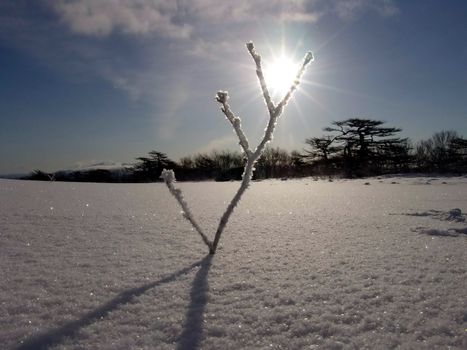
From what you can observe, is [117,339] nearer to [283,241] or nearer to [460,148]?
[283,241]

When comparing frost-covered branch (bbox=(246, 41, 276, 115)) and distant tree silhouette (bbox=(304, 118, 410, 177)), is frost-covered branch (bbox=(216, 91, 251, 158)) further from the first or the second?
distant tree silhouette (bbox=(304, 118, 410, 177))

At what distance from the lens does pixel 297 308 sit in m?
0.97

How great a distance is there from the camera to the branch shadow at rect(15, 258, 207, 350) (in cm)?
80

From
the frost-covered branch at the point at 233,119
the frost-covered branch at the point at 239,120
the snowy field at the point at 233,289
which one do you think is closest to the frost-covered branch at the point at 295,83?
the frost-covered branch at the point at 239,120

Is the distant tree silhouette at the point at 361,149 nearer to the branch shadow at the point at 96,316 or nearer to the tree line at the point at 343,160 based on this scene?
the tree line at the point at 343,160

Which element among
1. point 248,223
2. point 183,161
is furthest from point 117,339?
point 183,161

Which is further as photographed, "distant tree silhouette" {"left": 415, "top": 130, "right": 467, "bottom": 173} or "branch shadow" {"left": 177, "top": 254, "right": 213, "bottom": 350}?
"distant tree silhouette" {"left": 415, "top": 130, "right": 467, "bottom": 173}

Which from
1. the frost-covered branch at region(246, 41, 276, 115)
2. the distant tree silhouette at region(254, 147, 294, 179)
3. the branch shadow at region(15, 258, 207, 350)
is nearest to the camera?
the branch shadow at region(15, 258, 207, 350)

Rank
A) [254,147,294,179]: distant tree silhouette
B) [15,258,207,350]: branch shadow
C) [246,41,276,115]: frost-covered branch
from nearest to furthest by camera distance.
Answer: [15,258,207,350]: branch shadow
[246,41,276,115]: frost-covered branch
[254,147,294,179]: distant tree silhouette

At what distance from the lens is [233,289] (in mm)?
1107

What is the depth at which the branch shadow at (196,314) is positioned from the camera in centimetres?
81

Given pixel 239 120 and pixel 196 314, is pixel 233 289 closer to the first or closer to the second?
pixel 196 314

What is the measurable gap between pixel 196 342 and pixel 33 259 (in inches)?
33.9

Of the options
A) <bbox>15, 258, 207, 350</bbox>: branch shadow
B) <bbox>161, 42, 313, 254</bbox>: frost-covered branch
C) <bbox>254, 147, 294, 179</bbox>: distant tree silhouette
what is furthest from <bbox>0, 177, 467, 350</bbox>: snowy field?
<bbox>254, 147, 294, 179</bbox>: distant tree silhouette
